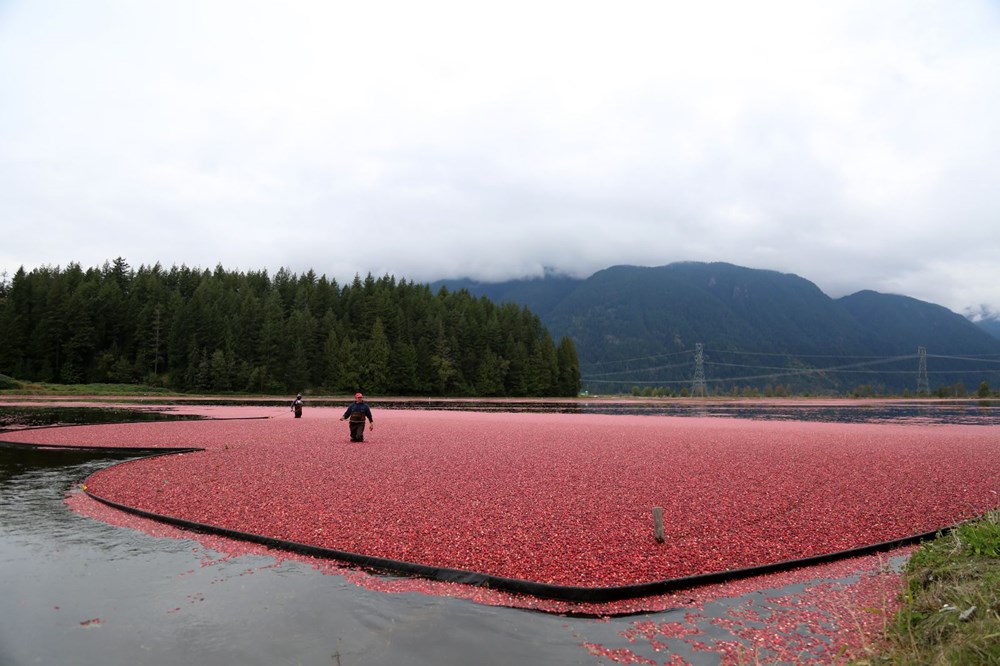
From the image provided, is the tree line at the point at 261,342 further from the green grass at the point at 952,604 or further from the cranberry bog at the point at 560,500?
the green grass at the point at 952,604

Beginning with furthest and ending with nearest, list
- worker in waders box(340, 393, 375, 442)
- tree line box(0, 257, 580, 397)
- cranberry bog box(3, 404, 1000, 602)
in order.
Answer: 1. tree line box(0, 257, 580, 397)
2. worker in waders box(340, 393, 375, 442)
3. cranberry bog box(3, 404, 1000, 602)

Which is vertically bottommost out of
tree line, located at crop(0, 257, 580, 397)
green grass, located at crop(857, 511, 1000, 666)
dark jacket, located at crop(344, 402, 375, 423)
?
green grass, located at crop(857, 511, 1000, 666)

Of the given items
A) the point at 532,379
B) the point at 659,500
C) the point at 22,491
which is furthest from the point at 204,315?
the point at 659,500

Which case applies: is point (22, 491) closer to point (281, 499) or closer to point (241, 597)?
point (281, 499)

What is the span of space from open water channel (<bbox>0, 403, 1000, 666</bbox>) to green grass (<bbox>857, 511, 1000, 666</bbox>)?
1089 millimetres

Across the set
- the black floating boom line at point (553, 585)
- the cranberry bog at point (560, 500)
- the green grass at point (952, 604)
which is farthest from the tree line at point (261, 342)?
the green grass at point (952, 604)

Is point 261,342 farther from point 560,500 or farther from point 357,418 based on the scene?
point 560,500

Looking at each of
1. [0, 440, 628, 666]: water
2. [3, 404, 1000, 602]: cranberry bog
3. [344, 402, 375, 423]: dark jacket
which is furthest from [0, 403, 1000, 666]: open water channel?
[344, 402, 375, 423]: dark jacket

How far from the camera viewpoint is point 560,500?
13.0 meters

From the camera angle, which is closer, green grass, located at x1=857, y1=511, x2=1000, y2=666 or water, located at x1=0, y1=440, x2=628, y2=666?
green grass, located at x1=857, y1=511, x2=1000, y2=666

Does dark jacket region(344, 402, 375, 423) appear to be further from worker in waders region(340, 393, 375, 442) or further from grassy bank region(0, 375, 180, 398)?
grassy bank region(0, 375, 180, 398)

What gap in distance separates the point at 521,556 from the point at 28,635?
6253 mm

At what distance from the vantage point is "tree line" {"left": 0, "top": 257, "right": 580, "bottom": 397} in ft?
315

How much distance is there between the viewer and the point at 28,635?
6680 millimetres
